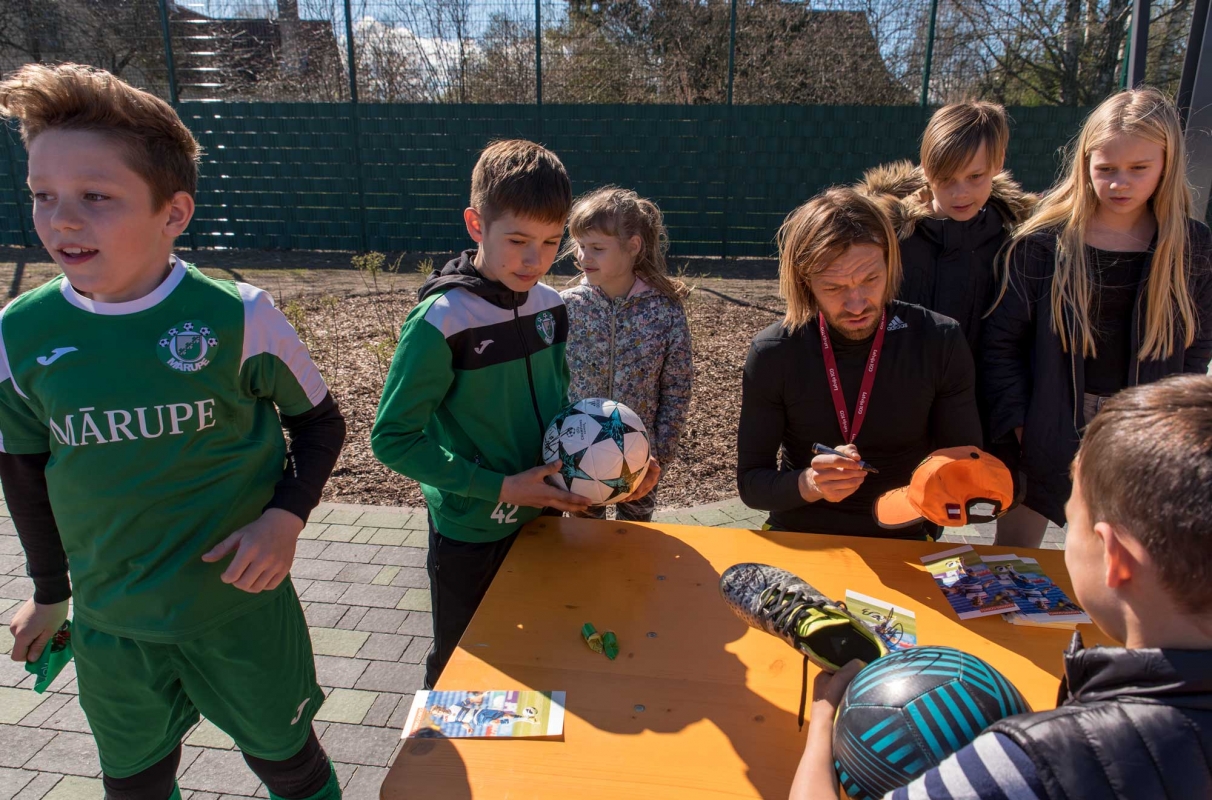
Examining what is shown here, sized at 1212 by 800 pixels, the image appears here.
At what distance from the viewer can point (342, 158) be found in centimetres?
1177

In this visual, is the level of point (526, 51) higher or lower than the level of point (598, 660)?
higher

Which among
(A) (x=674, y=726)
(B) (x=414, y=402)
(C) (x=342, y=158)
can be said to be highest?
(C) (x=342, y=158)

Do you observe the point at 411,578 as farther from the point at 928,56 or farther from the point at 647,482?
the point at 928,56

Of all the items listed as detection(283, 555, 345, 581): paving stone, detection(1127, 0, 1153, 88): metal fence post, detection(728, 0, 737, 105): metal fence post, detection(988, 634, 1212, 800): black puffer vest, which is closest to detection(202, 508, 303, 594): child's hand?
detection(988, 634, 1212, 800): black puffer vest

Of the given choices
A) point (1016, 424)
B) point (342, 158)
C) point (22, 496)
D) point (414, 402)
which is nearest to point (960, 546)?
point (1016, 424)

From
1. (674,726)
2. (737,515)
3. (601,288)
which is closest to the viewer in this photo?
(674,726)

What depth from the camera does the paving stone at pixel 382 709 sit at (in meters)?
2.79

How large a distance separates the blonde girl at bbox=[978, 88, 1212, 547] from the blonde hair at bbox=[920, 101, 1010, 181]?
29 centimetres

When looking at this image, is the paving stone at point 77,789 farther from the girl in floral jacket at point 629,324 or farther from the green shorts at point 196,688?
the girl in floral jacket at point 629,324

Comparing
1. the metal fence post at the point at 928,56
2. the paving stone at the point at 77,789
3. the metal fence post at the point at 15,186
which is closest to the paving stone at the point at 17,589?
the paving stone at the point at 77,789

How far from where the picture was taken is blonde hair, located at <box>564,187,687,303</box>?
320 cm

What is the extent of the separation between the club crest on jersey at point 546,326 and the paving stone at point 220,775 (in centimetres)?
174

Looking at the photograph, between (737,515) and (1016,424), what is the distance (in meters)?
1.92

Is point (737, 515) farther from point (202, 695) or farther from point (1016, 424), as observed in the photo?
point (202, 695)
